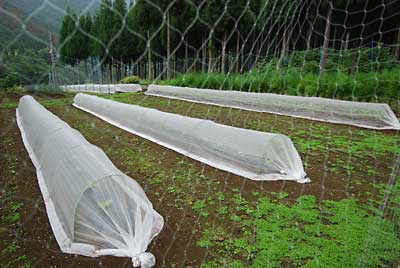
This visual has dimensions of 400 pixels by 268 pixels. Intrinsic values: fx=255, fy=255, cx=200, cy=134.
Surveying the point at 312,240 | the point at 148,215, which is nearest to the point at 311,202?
the point at 312,240

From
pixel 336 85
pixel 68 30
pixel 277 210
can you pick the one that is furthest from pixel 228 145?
pixel 336 85

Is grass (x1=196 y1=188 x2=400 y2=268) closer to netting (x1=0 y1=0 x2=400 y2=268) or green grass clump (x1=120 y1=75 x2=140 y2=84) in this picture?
netting (x1=0 y1=0 x2=400 y2=268)

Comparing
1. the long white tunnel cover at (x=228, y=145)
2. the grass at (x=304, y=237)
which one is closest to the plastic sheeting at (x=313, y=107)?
the long white tunnel cover at (x=228, y=145)

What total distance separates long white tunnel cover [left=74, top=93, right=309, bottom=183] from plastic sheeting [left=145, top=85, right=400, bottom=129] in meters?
2.05

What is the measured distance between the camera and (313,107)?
3.84 meters

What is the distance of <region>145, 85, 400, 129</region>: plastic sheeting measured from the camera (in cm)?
327

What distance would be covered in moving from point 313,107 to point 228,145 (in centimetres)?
233

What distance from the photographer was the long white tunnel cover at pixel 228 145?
1.87 metres

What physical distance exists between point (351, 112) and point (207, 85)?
3808 millimetres

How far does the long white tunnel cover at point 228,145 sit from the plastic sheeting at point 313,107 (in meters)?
2.05

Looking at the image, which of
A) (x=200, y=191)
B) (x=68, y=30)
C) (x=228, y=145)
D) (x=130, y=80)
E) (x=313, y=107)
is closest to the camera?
(x=68, y=30)

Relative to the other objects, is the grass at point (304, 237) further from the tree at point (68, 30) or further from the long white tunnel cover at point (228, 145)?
the tree at point (68, 30)

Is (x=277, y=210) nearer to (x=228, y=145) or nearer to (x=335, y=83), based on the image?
(x=228, y=145)

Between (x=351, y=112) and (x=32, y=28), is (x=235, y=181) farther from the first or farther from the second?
(x=351, y=112)
